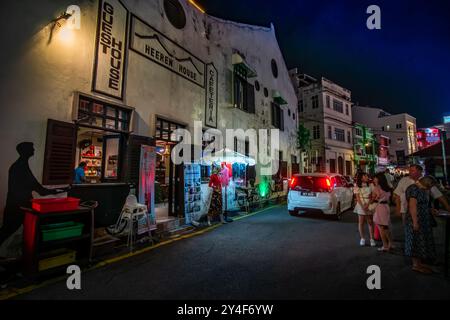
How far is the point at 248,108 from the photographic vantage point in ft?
48.1

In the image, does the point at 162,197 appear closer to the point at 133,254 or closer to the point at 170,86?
the point at 170,86

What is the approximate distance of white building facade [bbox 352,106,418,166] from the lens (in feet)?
161

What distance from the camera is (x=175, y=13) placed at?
31.1 feet

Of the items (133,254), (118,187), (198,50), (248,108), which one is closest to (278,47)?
(248,108)

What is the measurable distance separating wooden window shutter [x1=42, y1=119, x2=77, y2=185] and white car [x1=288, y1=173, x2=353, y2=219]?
26.3ft

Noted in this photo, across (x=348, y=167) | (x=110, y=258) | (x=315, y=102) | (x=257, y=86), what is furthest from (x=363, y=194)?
(x=348, y=167)

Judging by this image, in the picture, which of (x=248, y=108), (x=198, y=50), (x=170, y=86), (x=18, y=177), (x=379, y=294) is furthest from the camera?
(x=248, y=108)

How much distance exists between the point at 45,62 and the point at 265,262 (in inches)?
255

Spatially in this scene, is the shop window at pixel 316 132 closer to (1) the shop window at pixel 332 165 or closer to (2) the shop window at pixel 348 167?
(1) the shop window at pixel 332 165

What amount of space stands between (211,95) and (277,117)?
8.77 metres

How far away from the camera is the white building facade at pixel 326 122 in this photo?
3005cm

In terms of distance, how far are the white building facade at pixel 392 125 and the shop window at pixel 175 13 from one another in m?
48.7

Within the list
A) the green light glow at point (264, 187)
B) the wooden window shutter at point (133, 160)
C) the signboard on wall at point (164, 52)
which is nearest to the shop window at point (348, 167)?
the green light glow at point (264, 187)

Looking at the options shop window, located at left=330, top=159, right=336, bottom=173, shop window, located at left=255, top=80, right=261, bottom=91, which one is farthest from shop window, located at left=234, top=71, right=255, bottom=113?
shop window, located at left=330, top=159, right=336, bottom=173
